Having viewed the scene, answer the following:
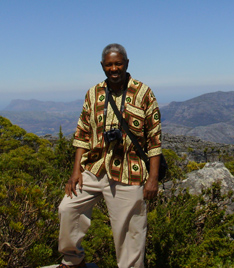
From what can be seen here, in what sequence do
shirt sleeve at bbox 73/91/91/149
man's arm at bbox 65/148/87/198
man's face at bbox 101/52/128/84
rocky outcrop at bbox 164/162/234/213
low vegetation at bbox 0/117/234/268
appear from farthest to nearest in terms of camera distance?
1. rocky outcrop at bbox 164/162/234/213
2. low vegetation at bbox 0/117/234/268
3. shirt sleeve at bbox 73/91/91/149
4. man's arm at bbox 65/148/87/198
5. man's face at bbox 101/52/128/84

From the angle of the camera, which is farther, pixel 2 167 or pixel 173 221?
pixel 2 167

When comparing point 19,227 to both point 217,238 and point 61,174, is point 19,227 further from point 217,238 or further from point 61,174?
point 61,174

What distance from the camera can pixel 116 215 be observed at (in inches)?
105

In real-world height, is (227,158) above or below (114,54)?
below

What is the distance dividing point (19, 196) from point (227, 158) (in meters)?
25.6

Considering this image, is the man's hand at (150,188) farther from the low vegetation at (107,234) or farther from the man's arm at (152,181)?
the low vegetation at (107,234)

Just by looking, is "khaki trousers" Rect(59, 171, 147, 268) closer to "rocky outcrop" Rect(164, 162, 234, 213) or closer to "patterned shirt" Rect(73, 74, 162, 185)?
"patterned shirt" Rect(73, 74, 162, 185)

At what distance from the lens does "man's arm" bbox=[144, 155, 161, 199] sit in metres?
2.61

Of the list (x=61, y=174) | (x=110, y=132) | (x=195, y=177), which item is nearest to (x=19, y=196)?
(x=110, y=132)

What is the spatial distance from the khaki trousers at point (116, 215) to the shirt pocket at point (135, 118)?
0.52 meters

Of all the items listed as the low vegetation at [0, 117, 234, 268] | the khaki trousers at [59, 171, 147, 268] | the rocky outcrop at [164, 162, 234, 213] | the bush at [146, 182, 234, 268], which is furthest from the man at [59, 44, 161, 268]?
the rocky outcrop at [164, 162, 234, 213]

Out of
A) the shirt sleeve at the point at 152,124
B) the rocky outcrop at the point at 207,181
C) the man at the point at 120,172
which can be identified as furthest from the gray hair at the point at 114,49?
the rocky outcrop at the point at 207,181

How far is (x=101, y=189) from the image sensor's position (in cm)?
269

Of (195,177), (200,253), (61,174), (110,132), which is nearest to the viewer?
(110,132)
